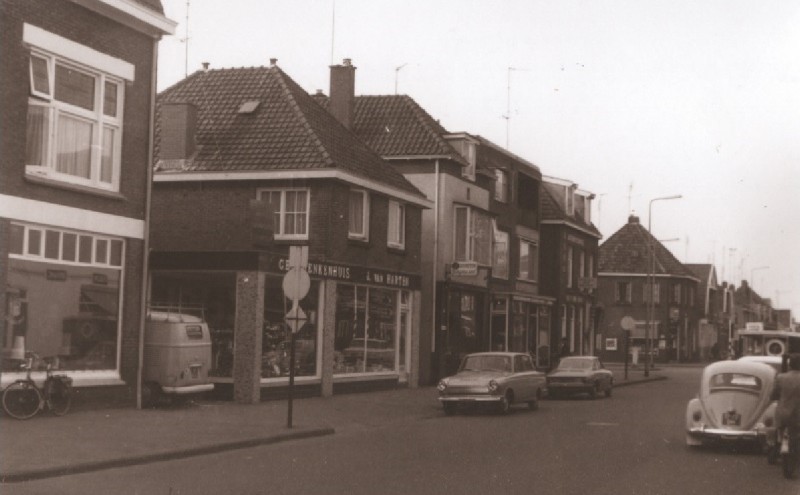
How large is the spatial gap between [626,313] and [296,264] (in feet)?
223

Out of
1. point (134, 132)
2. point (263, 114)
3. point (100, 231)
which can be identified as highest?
point (263, 114)

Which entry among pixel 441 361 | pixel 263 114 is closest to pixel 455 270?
pixel 441 361

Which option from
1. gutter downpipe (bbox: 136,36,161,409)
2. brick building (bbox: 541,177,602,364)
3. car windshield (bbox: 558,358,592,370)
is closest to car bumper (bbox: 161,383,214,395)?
gutter downpipe (bbox: 136,36,161,409)

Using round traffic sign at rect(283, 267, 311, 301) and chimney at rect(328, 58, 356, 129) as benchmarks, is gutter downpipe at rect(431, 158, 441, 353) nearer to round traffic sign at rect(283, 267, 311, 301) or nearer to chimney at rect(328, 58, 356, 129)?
chimney at rect(328, 58, 356, 129)

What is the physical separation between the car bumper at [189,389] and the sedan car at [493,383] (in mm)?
5503

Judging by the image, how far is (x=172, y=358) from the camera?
22.2 meters

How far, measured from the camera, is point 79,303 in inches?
792

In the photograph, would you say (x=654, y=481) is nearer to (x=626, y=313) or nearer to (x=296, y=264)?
(x=296, y=264)

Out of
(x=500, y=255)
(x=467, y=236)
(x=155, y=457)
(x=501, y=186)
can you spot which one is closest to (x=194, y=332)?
(x=155, y=457)

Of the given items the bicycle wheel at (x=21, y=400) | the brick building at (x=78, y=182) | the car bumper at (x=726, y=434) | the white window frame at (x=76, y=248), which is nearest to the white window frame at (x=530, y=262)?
the brick building at (x=78, y=182)

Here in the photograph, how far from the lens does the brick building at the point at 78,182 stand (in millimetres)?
18205

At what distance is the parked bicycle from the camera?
1772 centimetres

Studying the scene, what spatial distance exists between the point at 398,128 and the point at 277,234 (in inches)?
413

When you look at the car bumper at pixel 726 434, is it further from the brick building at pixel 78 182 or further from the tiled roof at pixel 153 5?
the tiled roof at pixel 153 5
